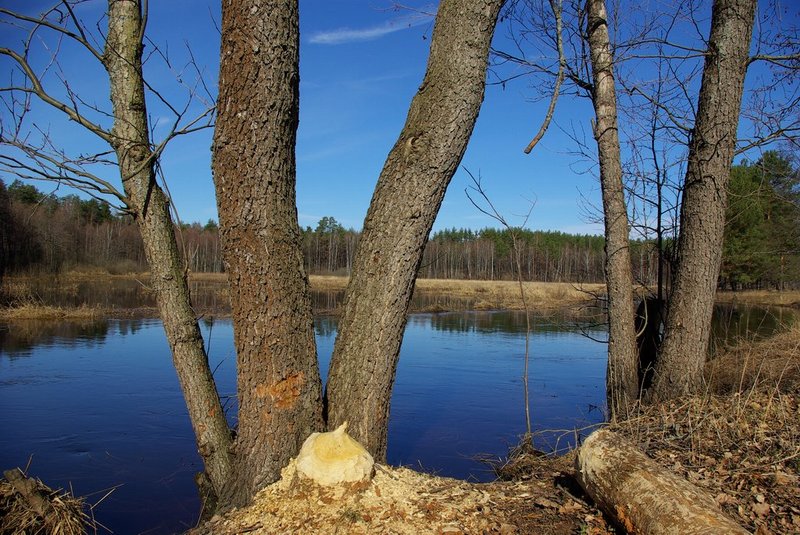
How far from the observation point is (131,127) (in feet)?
12.8

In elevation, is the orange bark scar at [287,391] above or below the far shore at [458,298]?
above

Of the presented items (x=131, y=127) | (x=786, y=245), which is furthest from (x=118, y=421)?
(x=786, y=245)

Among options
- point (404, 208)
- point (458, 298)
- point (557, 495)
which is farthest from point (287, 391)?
point (458, 298)

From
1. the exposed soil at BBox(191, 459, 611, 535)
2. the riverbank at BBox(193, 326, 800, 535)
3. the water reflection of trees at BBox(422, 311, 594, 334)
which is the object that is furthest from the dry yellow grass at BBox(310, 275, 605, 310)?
the exposed soil at BBox(191, 459, 611, 535)

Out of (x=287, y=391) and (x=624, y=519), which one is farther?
(x=287, y=391)

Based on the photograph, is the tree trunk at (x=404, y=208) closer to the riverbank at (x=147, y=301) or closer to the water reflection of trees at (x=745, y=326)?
the water reflection of trees at (x=745, y=326)

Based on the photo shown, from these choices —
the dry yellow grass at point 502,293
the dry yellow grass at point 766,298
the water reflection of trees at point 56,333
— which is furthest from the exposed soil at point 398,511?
the dry yellow grass at point 766,298

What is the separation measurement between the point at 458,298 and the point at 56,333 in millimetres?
25738

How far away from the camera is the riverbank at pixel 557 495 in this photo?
2996 mm

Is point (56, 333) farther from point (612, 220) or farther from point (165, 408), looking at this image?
point (612, 220)

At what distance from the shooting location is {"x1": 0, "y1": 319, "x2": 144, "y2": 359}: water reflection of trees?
1564 cm

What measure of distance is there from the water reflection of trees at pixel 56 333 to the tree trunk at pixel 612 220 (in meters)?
14.5

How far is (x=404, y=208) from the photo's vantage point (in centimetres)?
332

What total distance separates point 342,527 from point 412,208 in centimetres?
183
